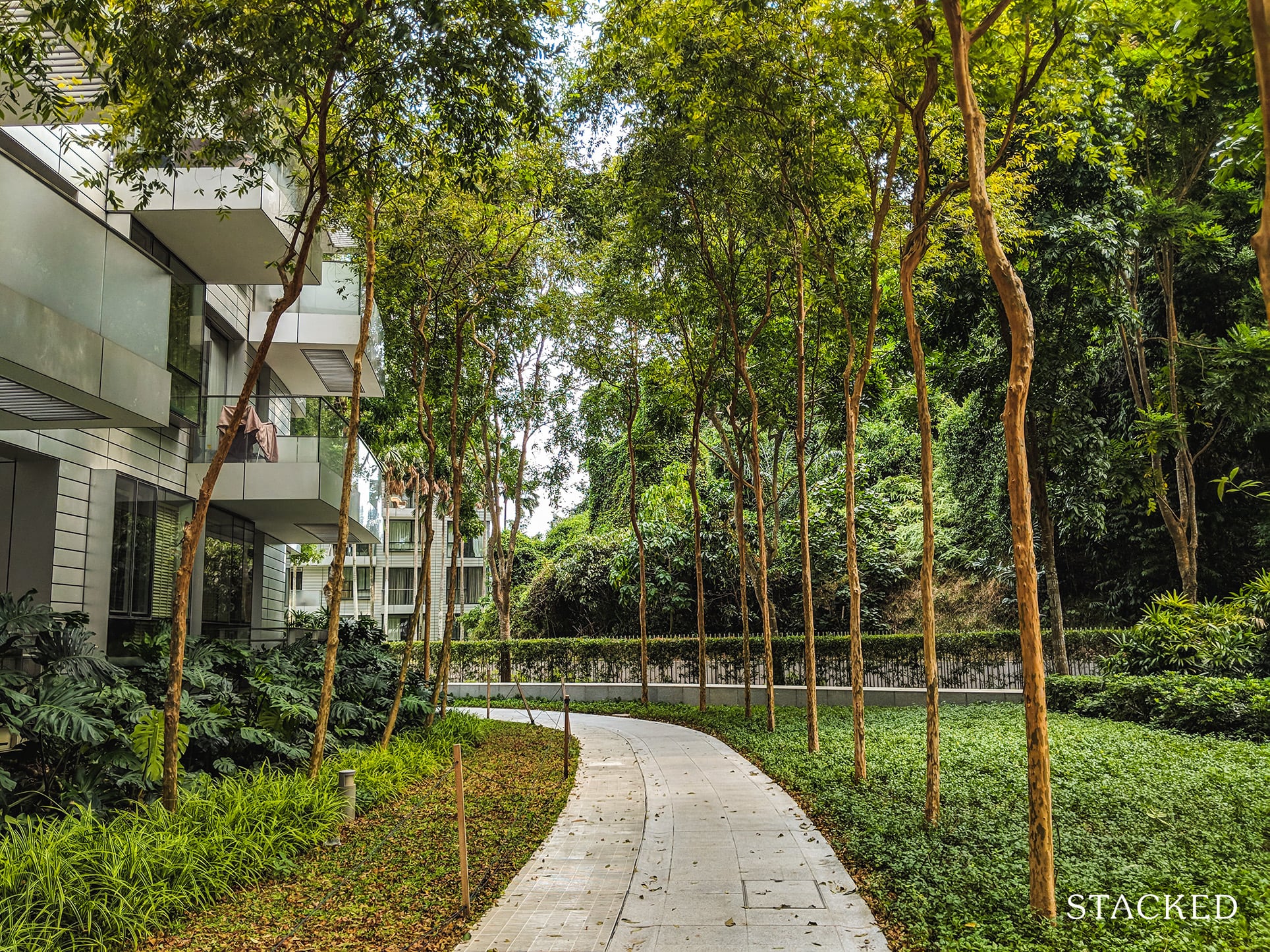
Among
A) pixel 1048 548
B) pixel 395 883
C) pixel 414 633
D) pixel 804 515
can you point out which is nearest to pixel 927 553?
pixel 804 515

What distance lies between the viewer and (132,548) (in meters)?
11.9

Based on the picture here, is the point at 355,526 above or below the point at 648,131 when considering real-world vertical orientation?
below

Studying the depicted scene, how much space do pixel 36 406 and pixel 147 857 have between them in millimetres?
4707

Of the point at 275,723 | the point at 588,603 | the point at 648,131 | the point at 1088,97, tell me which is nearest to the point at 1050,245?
the point at 1088,97

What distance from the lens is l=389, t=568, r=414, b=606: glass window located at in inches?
1961

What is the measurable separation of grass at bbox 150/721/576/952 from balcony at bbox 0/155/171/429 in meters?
4.76

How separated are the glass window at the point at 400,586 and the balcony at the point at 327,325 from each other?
33292 mm

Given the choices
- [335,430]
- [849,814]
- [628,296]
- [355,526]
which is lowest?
[849,814]

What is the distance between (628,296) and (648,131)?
185 inches

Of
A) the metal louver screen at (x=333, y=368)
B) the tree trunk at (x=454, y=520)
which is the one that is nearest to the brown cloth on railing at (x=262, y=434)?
the metal louver screen at (x=333, y=368)

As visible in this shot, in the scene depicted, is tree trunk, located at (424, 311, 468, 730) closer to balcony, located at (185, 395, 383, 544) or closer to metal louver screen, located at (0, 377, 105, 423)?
balcony, located at (185, 395, 383, 544)

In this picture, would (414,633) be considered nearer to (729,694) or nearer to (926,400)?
(926,400)

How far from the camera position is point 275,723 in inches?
396

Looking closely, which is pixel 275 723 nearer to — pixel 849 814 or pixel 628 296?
pixel 849 814
